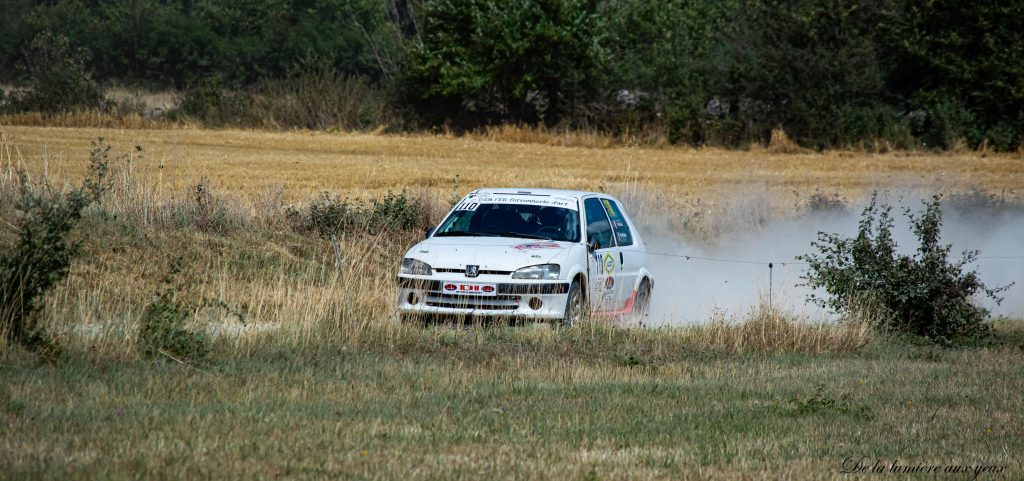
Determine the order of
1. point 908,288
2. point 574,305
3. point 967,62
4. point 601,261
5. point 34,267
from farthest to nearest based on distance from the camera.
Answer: point 967,62
point 908,288
point 601,261
point 574,305
point 34,267

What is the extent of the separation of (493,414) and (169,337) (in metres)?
3.08

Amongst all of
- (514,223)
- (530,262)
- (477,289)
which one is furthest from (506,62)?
(477,289)

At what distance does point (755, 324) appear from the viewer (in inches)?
528

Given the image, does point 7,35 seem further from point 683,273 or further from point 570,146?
point 683,273

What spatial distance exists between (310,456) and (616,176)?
24.3 m

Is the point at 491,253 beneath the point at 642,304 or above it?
above

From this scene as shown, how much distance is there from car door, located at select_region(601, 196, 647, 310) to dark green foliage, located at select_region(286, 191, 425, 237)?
14.4 feet

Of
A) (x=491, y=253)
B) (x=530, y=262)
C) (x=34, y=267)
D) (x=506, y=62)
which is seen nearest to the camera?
(x=34, y=267)

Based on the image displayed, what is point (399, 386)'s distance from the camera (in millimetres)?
9641

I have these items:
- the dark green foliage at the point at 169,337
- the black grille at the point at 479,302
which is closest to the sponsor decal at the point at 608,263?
the black grille at the point at 479,302

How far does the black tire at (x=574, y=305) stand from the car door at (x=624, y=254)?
3.17ft

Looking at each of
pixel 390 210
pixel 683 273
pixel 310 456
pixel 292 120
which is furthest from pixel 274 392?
pixel 292 120

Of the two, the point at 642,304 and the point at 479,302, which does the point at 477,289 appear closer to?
the point at 479,302

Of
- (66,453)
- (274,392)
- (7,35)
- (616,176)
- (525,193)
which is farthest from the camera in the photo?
(7,35)
